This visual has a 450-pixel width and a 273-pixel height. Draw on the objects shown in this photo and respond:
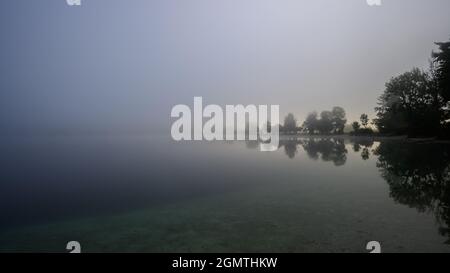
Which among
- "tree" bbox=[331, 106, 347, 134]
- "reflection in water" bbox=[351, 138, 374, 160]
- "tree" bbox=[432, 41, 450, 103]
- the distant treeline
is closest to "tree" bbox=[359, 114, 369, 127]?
the distant treeline

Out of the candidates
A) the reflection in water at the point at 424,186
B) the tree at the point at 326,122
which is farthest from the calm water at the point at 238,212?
the tree at the point at 326,122

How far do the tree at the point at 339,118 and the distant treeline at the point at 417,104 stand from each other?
24659 millimetres

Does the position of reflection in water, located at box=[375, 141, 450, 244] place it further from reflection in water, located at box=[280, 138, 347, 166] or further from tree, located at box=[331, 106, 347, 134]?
tree, located at box=[331, 106, 347, 134]

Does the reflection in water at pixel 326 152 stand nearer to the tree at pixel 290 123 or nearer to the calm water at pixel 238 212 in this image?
the calm water at pixel 238 212

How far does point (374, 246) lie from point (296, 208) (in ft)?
20.2

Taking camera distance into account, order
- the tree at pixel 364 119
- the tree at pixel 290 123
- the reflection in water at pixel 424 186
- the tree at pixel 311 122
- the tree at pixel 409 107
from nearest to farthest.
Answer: the reflection in water at pixel 424 186
the tree at pixel 409 107
the tree at pixel 364 119
the tree at pixel 311 122
the tree at pixel 290 123

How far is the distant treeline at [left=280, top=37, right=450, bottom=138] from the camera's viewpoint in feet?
170

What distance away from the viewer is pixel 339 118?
5802 inches

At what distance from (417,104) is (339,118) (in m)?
72.5

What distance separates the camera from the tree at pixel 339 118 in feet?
479

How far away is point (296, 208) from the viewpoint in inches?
619

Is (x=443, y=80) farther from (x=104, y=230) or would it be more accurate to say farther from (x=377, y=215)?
(x=104, y=230)

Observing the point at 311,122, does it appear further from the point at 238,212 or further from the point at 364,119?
the point at 238,212
